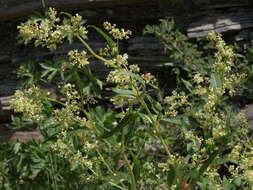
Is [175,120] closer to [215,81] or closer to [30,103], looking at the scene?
[215,81]

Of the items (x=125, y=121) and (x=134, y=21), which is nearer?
(x=125, y=121)

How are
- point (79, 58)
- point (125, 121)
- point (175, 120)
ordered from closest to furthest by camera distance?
point (125, 121), point (175, 120), point (79, 58)

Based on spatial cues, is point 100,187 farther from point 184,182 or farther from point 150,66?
point 150,66

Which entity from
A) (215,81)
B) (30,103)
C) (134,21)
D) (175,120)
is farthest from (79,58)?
(134,21)

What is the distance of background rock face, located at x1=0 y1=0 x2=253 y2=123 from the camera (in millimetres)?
4867

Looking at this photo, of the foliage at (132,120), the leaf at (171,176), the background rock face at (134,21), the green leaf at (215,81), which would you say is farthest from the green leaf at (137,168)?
the background rock face at (134,21)

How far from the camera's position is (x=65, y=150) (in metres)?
2.43

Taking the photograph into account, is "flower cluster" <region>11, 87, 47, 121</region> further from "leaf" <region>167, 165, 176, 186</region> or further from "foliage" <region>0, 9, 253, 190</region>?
"leaf" <region>167, 165, 176, 186</region>

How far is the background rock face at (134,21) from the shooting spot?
4867 mm

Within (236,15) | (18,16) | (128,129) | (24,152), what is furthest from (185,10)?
(128,129)

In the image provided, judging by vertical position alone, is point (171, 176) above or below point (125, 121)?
below

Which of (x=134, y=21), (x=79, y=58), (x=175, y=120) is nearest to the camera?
(x=175, y=120)

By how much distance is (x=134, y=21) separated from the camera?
533 cm

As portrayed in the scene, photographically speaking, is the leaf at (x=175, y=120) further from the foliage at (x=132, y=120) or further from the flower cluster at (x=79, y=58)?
the flower cluster at (x=79, y=58)
